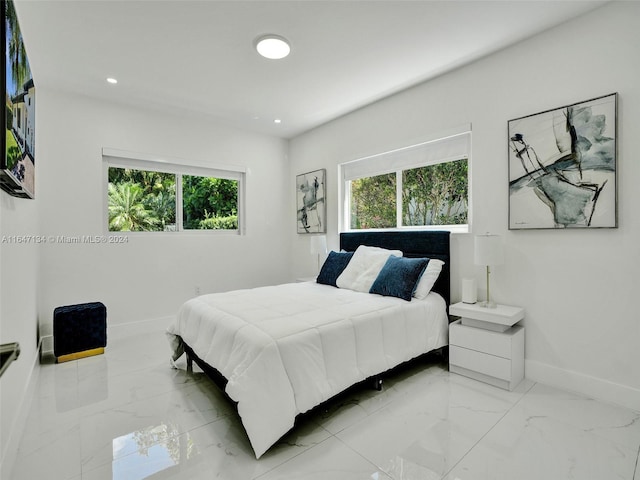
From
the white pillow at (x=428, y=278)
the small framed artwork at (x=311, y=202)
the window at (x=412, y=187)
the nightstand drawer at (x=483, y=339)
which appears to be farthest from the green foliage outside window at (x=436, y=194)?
the small framed artwork at (x=311, y=202)

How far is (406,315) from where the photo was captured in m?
2.51

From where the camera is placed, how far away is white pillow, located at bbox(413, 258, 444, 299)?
2840 millimetres

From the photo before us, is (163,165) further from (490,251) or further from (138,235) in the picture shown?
(490,251)

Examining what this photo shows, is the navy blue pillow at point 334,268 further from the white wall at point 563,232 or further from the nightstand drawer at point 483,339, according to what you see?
the nightstand drawer at point 483,339

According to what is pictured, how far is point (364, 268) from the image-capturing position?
323 centimetres

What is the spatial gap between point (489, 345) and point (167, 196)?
389 cm

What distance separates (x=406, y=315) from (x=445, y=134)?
1759 mm

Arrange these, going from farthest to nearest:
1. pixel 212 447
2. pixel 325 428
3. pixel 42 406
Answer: pixel 42 406 → pixel 325 428 → pixel 212 447

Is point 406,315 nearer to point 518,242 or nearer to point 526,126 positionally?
point 518,242

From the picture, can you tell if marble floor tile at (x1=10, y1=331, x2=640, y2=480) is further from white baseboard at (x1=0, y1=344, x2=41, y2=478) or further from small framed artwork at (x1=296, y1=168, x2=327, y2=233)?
small framed artwork at (x1=296, y1=168, x2=327, y2=233)

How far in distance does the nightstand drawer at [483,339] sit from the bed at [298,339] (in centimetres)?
17

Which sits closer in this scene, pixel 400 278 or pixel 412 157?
pixel 400 278

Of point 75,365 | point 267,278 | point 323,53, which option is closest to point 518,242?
point 323,53

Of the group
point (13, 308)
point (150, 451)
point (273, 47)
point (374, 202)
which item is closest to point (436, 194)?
point (374, 202)
